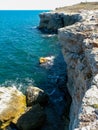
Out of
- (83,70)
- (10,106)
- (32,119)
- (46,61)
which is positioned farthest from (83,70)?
(46,61)

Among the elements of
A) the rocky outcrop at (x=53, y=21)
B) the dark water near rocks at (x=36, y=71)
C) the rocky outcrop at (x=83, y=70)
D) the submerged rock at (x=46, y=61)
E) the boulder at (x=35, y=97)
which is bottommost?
the dark water near rocks at (x=36, y=71)

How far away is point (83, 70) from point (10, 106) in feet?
33.1

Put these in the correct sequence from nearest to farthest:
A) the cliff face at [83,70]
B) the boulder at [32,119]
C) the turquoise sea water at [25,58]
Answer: the cliff face at [83,70] < the boulder at [32,119] < the turquoise sea water at [25,58]

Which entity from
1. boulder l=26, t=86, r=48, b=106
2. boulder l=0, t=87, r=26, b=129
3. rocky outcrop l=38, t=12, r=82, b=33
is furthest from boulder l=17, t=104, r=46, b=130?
rocky outcrop l=38, t=12, r=82, b=33

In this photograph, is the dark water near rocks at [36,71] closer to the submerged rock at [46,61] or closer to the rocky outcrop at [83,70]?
the submerged rock at [46,61]

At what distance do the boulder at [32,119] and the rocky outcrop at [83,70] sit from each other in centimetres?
349

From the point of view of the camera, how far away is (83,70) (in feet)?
79.3

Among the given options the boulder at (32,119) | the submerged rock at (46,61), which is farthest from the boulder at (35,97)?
the submerged rock at (46,61)

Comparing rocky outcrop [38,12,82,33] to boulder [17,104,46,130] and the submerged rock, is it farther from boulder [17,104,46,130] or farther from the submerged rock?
boulder [17,104,46,130]

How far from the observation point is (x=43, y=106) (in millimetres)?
32375

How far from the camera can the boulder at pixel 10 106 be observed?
91.4 ft

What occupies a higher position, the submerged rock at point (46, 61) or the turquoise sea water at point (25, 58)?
the submerged rock at point (46, 61)

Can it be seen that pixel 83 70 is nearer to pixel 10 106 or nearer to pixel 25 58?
pixel 10 106

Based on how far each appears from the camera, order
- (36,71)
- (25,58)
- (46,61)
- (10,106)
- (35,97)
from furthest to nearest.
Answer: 1. (25,58)
2. (46,61)
3. (36,71)
4. (35,97)
5. (10,106)
